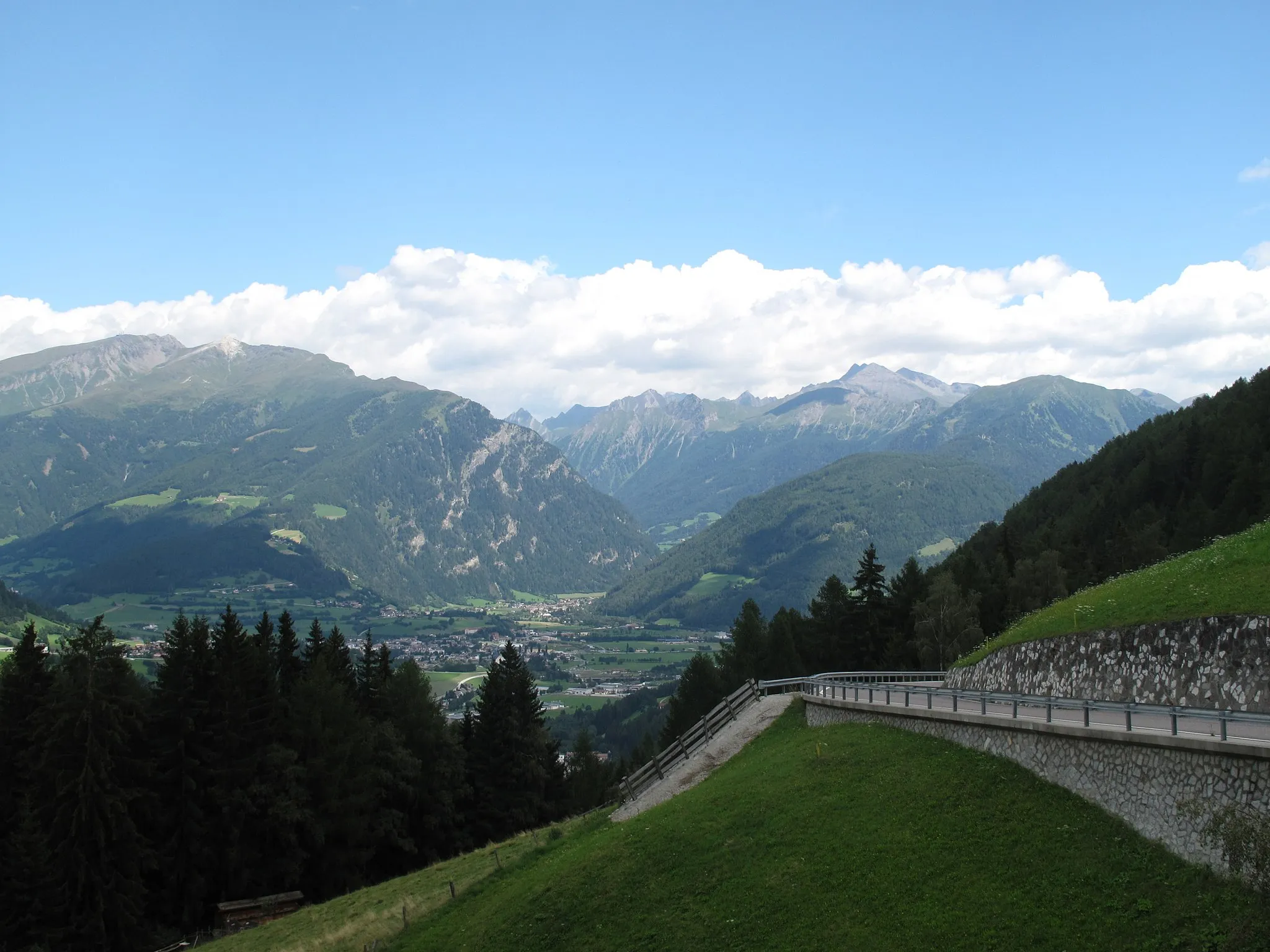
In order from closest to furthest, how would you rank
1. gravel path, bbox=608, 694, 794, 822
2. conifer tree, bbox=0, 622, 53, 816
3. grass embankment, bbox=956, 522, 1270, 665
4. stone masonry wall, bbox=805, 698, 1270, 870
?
stone masonry wall, bbox=805, 698, 1270, 870
grass embankment, bbox=956, 522, 1270, 665
gravel path, bbox=608, 694, 794, 822
conifer tree, bbox=0, 622, 53, 816

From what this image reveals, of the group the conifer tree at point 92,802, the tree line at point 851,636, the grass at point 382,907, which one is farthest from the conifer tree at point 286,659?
the tree line at point 851,636

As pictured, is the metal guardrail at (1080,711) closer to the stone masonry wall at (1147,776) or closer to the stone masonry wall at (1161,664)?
the stone masonry wall at (1147,776)

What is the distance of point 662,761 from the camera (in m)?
43.6

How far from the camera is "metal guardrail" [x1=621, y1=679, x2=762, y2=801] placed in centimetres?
4225

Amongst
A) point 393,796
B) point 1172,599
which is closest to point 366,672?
point 393,796

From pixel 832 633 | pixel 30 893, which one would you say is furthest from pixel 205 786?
pixel 832 633

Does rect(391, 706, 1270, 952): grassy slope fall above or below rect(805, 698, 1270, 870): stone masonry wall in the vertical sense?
below

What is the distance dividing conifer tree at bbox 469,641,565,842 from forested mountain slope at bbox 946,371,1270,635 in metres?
34.4

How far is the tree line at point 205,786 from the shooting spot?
40.8m

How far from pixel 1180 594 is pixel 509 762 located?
1587 inches

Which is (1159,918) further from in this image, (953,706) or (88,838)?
(88,838)

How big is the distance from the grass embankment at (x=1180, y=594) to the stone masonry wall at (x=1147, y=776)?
780 centimetres

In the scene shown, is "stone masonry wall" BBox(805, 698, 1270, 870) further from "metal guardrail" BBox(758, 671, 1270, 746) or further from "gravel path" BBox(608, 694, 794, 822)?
"gravel path" BBox(608, 694, 794, 822)

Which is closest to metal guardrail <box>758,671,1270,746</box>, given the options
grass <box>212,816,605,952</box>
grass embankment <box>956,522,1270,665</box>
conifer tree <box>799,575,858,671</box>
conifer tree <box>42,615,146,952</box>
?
grass embankment <box>956,522,1270,665</box>
